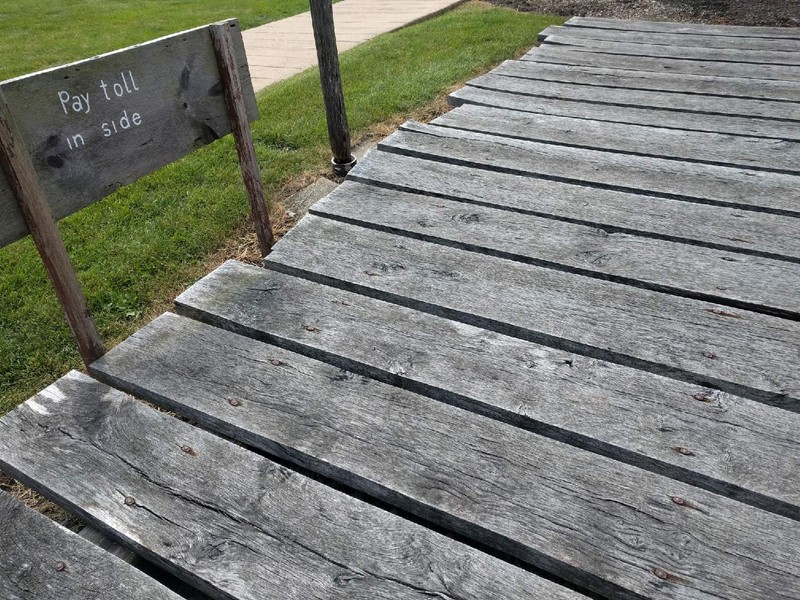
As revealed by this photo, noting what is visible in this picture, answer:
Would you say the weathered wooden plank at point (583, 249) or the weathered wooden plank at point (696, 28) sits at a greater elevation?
the weathered wooden plank at point (696, 28)

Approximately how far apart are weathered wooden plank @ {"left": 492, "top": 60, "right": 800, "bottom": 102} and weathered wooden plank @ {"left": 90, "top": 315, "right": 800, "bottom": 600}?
3472 millimetres

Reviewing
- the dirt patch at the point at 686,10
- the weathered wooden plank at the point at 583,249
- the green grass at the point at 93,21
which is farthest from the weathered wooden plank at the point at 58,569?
the dirt patch at the point at 686,10

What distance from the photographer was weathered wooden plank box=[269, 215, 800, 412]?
213 centimetres

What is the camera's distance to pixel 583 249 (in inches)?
110

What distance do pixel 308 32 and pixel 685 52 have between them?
5.44 m

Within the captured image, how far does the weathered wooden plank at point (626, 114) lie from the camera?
378 centimetres

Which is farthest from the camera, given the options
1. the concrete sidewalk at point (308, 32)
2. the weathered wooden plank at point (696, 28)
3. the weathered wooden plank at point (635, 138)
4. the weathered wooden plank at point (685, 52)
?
the concrete sidewalk at point (308, 32)

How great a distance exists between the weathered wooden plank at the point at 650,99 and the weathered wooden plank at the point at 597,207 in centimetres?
134

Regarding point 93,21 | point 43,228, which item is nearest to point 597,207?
point 43,228

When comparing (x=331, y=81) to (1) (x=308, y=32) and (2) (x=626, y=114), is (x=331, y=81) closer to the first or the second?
(2) (x=626, y=114)

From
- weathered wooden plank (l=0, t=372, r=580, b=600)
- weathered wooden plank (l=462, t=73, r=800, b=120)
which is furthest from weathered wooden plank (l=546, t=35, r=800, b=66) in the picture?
weathered wooden plank (l=0, t=372, r=580, b=600)

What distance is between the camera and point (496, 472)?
72.0 inches

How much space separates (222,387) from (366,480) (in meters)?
0.66

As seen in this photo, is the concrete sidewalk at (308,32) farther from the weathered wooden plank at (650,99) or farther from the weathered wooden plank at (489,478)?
the weathered wooden plank at (489,478)
